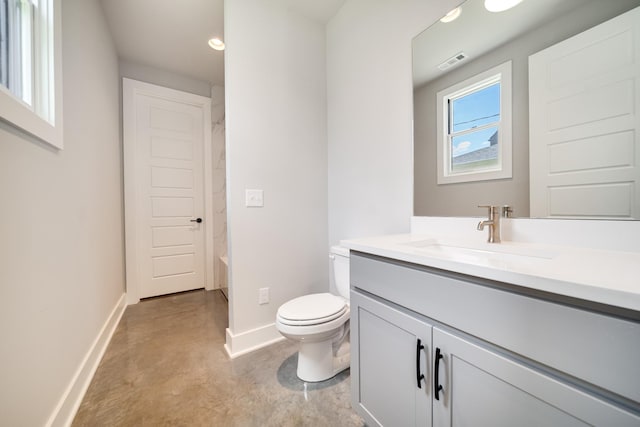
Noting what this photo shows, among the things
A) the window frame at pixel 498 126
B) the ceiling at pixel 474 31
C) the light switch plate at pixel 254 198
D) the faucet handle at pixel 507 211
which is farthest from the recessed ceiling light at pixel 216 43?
the faucet handle at pixel 507 211

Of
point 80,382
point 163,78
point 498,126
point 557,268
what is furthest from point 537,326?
point 163,78

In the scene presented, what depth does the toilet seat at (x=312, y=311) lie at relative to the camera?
1.27 metres

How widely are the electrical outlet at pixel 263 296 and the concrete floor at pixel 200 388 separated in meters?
0.33

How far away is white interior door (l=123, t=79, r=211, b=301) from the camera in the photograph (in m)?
2.59

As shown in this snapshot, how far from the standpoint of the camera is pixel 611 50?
31.6 inches

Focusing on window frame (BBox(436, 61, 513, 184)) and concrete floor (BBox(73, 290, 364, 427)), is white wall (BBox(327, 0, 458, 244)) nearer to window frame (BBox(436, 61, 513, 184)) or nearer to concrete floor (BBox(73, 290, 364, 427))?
window frame (BBox(436, 61, 513, 184))

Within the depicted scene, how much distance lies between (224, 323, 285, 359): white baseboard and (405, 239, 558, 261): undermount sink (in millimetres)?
1341

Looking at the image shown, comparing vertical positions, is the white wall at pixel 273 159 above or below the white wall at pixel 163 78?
below

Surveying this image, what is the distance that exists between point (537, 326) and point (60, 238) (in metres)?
1.86

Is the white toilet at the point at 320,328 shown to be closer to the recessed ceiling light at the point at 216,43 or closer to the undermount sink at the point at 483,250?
the undermount sink at the point at 483,250

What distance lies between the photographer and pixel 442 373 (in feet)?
2.40

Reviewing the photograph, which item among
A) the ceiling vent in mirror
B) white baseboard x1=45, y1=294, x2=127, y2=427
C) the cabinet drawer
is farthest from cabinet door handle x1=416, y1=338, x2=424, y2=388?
white baseboard x1=45, y1=294, x2=127, y2=427

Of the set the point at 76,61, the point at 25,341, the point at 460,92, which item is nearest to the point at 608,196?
the point at 460,92

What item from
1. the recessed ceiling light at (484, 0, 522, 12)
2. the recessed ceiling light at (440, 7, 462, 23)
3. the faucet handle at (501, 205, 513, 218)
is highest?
the recessed ceiling light at (440, 7, 462, 23)
